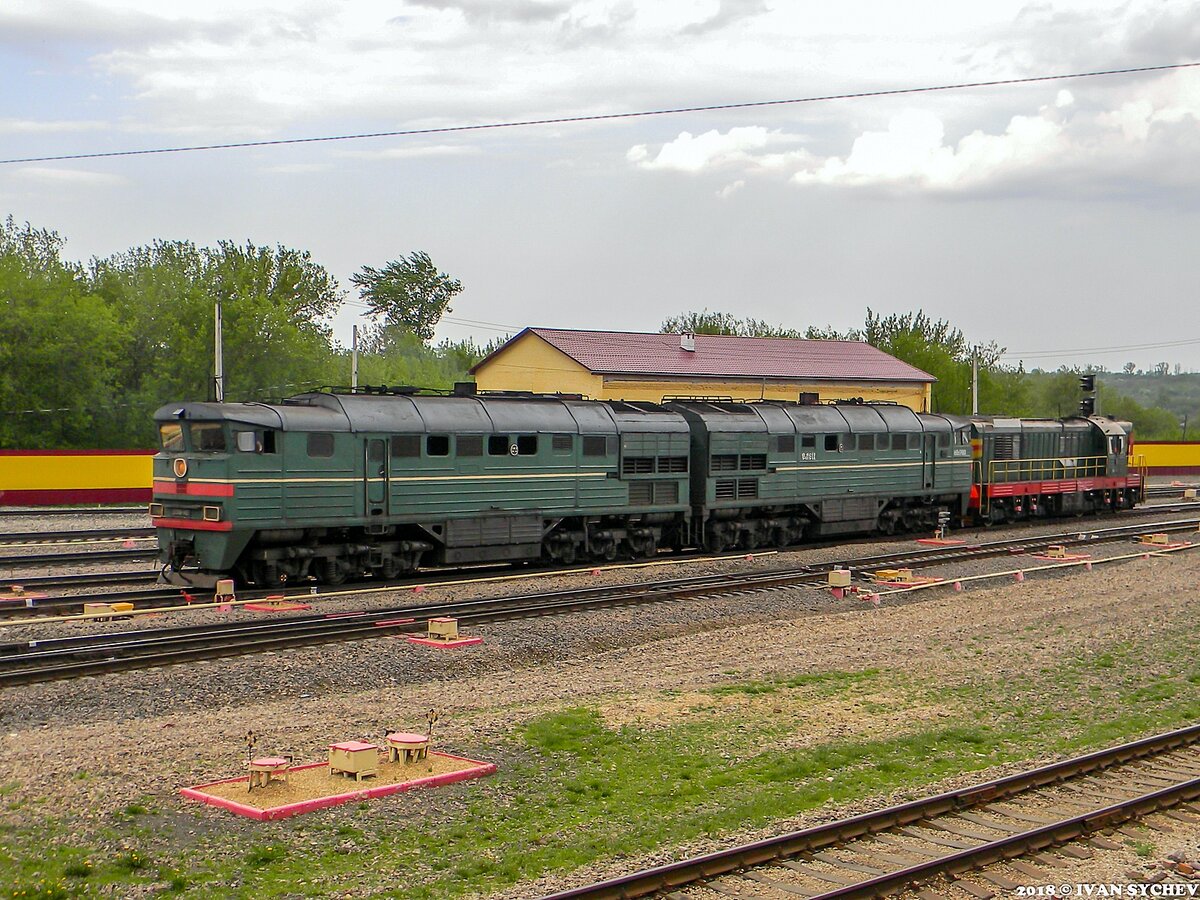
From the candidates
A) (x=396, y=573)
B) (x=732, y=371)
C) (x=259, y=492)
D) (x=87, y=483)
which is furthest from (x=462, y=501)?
(x=732, y=371)

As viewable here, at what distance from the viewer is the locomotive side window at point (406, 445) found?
24891 mm

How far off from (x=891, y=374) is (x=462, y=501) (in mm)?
41295

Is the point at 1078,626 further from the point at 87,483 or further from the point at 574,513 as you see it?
the point at 87,483

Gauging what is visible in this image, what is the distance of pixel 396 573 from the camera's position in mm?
25703

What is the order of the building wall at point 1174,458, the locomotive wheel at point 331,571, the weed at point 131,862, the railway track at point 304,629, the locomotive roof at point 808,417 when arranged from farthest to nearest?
the building wall at point 1174,458 → the locomotive roof at point 808,417 → the locomotive wheel at point 331,571 → the railway track at point 304,629 → the weed at point 131,862

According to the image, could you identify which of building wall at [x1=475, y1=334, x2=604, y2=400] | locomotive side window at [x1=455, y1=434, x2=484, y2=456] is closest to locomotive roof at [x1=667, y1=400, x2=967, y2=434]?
locomotive side window at [x1=455, y1=434, x2=484, y2=456]

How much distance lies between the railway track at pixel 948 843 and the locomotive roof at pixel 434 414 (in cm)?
1531

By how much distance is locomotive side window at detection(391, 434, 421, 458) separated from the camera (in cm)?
2489

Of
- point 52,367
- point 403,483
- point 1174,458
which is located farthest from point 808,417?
Result: point 1174,458

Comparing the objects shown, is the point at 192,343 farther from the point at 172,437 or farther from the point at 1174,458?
the point at 1174,458

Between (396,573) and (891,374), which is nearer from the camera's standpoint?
(396,573)

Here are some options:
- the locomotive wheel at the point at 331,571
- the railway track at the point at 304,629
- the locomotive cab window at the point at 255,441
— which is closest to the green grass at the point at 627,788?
the railway track at the point at 304,629

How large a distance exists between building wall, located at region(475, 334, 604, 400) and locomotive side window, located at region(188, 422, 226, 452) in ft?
95.1

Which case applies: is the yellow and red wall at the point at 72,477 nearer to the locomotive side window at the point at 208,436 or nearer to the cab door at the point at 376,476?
the locomotive side window at the point at 208,436
